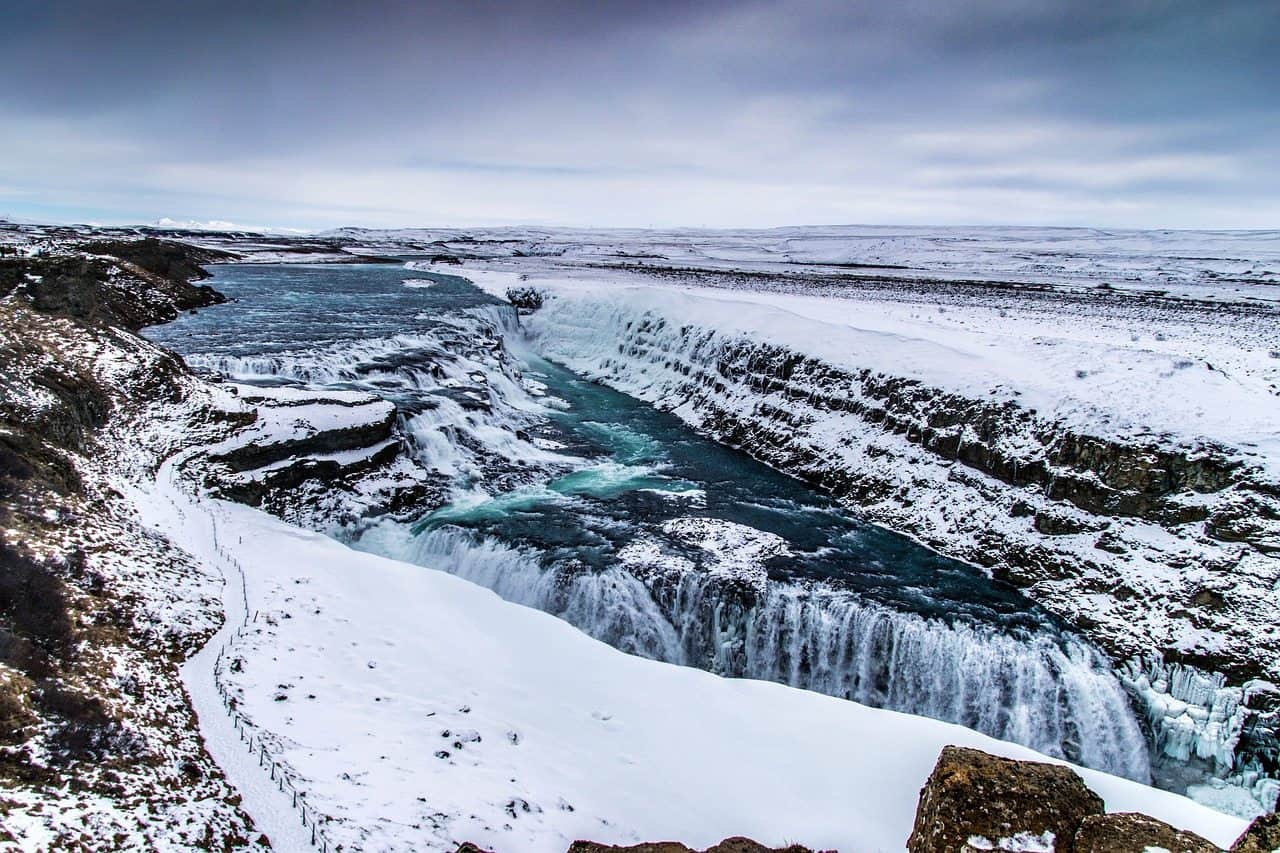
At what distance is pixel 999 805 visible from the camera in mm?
8008

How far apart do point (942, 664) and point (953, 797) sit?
9.16 meters

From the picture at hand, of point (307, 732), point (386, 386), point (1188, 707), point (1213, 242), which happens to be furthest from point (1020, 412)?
point (1213, 242)

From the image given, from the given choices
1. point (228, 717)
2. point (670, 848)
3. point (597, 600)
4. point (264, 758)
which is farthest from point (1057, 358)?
point (228, 717)

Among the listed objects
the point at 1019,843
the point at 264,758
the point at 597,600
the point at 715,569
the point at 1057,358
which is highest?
the point at 1057,358

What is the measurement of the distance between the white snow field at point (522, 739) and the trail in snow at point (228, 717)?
0.04m

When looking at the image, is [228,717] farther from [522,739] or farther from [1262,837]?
[1262,837]

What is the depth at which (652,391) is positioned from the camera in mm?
41156

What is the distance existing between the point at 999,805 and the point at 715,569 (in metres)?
11.3

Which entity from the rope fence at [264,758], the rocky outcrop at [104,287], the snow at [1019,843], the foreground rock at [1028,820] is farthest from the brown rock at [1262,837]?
the rocky outcrop at [104,287]

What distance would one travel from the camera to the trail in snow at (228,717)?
930 cm

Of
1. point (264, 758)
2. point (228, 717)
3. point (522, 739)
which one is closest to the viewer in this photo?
point (264, 758)

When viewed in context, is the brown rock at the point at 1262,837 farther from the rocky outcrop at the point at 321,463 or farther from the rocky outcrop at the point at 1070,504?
the rocky outcrop at the point at 321,463

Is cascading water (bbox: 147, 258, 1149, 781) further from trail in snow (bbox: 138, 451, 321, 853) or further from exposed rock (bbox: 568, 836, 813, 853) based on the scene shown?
exposed rock (bbox: 568, 836, 813, 853)

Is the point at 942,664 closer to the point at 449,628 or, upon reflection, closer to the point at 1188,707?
the point at 1188,707
